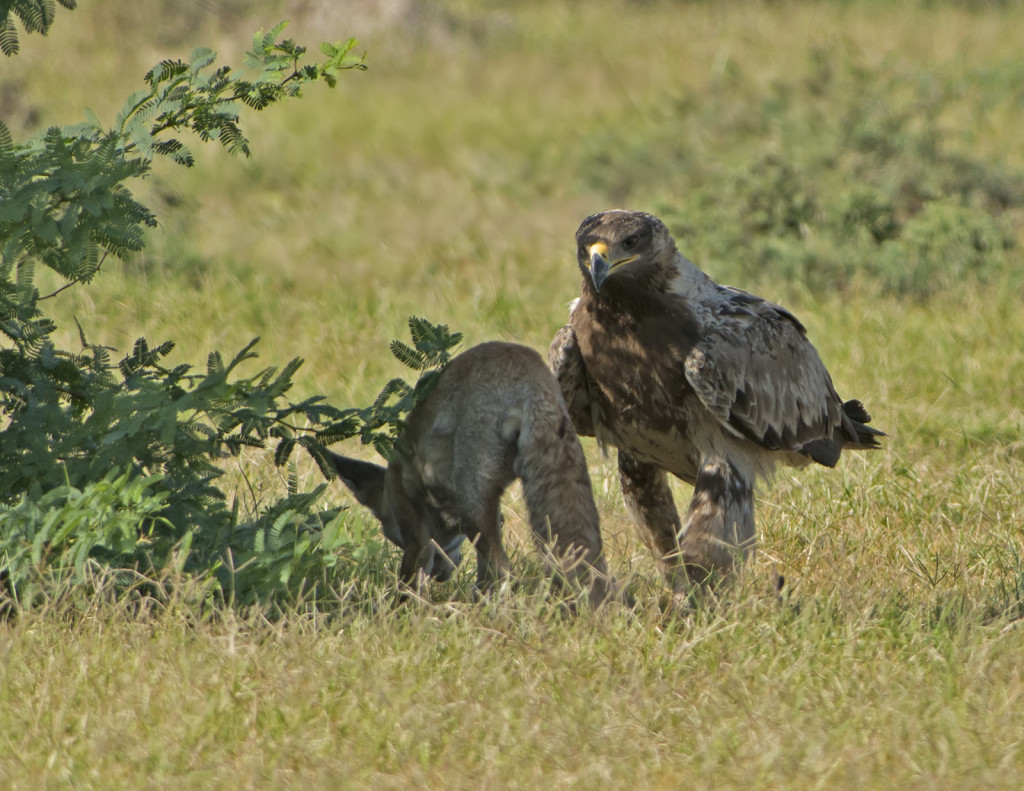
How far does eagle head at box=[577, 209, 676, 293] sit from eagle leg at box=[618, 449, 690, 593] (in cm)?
94

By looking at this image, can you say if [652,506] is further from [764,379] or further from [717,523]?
[764,379]

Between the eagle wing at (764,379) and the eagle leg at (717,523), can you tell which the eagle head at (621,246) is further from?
the eagle leg at (717,523)

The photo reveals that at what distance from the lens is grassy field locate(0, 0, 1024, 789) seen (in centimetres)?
390

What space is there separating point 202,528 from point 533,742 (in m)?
1.51

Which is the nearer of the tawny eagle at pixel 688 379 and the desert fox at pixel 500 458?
the desert fox at pixel 500 458

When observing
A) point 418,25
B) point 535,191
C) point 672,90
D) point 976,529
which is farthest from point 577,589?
point 418,25

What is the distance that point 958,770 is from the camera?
3.71 metres

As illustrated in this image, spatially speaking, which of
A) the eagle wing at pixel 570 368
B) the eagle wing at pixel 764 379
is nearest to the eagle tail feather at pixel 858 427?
the eagle wing at pixel 764 379

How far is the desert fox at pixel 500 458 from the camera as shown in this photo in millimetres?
4840

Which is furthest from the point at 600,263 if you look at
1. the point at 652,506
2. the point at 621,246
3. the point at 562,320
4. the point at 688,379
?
the point at 562,320

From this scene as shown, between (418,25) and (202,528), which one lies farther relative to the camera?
(418,25)

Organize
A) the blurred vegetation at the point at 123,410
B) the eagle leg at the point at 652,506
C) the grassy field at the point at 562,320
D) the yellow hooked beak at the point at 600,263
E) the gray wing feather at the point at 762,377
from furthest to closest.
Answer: the eagle leg at the point at 652,506 → the gray wing feather at the point at 762,377 → the yellow hooked beak at the point at 600,263 → the blurred vegetation at the point at 123,410 → the grassy field at the point at 562,320

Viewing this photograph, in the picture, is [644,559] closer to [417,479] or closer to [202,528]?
[417,479]

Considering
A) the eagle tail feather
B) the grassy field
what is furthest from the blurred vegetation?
the eagle tail feather
